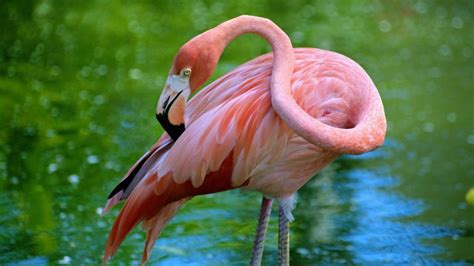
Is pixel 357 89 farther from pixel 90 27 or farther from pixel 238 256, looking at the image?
pixel 90 27

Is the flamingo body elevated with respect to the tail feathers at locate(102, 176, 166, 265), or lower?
elevated

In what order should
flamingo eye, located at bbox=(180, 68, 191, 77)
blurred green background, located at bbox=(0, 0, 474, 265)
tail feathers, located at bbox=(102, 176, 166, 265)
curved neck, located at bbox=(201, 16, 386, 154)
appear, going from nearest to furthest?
curved neck, located at bbox=(201, 16, 386, 154)
flamingo eye, located at bbox=(180, 68, 191, 77)
tail feathers, located at bbox=(102, 176, 166, 265)
blurred green background, located at bbox=(0, 0, 474, 265)

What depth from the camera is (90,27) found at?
30.2ft

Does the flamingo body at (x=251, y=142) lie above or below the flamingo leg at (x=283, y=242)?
above

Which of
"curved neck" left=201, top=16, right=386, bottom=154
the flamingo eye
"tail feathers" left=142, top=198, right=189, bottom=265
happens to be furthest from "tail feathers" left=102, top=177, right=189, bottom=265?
"curved neck" left=201, top=16, right=386, bottom=154

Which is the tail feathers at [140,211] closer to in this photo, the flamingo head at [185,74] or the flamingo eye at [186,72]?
the flamingo head at [185,74]

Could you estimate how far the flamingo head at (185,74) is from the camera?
349cm

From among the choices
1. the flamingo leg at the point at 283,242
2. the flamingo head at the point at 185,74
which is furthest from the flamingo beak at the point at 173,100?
the flamingo leg at the point at 283,242

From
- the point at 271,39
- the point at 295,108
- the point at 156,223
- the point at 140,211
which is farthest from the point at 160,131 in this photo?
the point at 295,108

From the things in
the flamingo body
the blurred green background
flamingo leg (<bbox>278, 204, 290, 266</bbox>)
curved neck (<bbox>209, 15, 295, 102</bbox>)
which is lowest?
flamingo leg (<bbox>278, 204, 290, 266</bbox>)

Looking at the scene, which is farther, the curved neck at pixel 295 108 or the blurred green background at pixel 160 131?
the blurred green background at pixel 160 131

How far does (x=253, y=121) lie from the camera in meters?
3.61

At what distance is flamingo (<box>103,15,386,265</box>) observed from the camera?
3502 mm

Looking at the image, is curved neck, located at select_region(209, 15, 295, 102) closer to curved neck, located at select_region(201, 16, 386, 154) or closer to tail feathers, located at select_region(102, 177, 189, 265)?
curved neck, located at select_region(201, 16, 386, 154)
